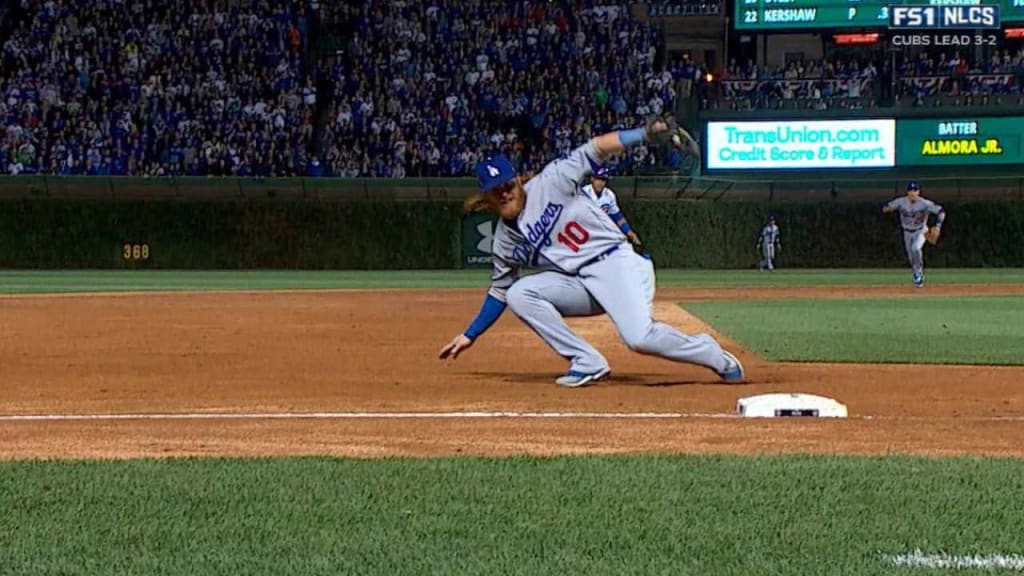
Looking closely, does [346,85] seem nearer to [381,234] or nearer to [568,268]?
[381,234]

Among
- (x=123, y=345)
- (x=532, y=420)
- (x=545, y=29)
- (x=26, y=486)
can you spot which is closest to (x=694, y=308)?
(x=123, y=345)

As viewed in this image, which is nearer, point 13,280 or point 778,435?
point 778,435

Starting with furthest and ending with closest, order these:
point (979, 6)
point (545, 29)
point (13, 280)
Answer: point (545, 29), point (979, 6), point (13, 280)

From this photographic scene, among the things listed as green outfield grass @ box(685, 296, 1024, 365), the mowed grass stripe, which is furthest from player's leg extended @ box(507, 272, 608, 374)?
the mowed grass stripe

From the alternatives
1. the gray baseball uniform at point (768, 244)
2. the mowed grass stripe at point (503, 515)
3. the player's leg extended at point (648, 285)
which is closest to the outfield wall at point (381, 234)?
the gray baseball uniform at point (768, 244)

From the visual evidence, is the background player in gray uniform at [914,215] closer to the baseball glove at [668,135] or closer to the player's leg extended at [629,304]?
the player's leg extended at [629,304]

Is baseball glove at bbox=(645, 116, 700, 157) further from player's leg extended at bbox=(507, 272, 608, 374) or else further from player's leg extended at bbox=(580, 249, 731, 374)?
player's leg extended at bbox=(507, 272, 608, 374)

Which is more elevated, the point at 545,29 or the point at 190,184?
the point at 545,29

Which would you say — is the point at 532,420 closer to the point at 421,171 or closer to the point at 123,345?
the point at 123,345
